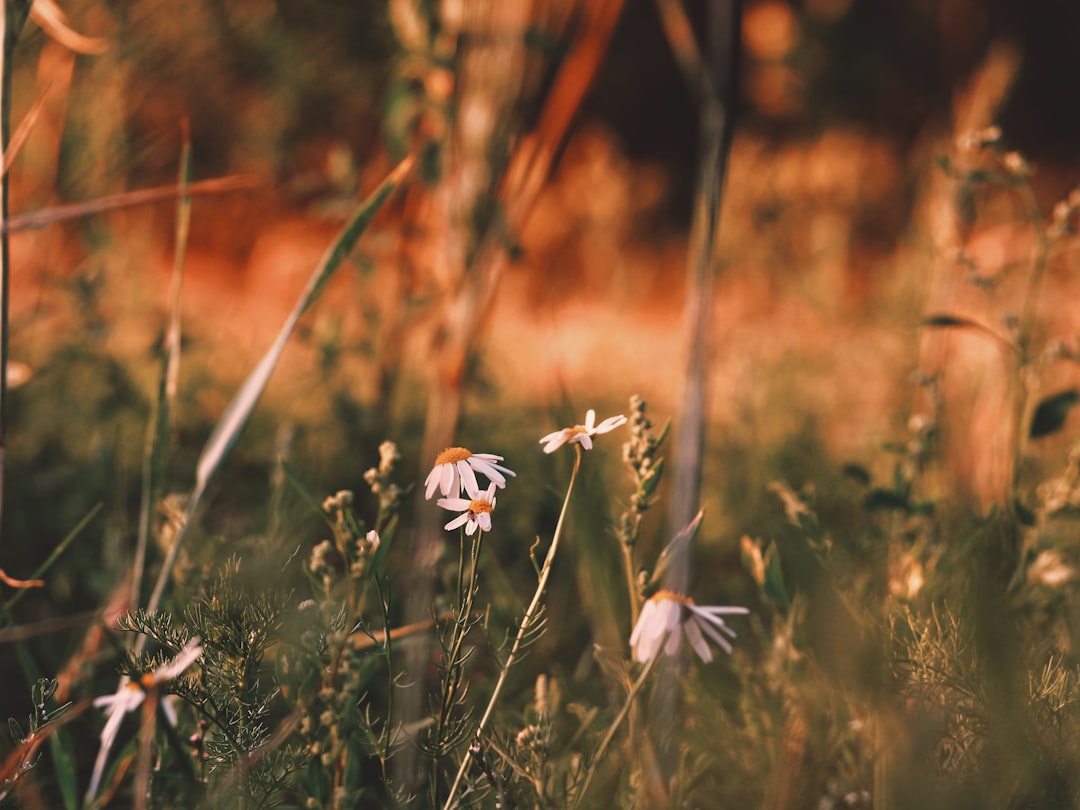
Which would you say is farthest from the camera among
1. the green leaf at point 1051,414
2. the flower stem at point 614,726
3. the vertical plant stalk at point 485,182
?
the green leaf at point 1051,414

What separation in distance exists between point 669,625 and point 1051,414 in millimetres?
371

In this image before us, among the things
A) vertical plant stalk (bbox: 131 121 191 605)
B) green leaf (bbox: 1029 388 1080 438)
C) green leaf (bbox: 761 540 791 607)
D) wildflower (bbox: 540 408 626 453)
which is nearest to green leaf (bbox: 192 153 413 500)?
vertical plant stalk (bbox: 131 121 191 605)

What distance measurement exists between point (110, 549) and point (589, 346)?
1530 mm

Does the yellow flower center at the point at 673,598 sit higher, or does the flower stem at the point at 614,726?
the yellow flower center at the point at 673,598

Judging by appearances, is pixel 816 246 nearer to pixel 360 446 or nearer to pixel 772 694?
pixel 360 446

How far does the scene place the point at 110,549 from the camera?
63 centimetres

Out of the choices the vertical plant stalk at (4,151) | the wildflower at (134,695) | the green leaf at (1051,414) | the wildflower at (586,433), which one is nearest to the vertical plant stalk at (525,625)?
the wildflower at (586,433)

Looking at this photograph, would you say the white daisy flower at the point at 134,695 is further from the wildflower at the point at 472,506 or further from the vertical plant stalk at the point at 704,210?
the vertical plant stalk at the point at 704,210

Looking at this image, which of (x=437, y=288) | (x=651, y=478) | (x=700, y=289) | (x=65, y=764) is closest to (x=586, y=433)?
(x=651, y=478)

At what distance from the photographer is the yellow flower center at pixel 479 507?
1.19 ft

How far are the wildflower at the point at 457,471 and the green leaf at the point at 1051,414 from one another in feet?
1.28

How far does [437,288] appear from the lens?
2.80ft

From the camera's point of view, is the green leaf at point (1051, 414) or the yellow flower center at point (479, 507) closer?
the yellow flower center at point (479, 507)

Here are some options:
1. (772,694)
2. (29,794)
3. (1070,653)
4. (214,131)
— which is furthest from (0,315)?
(214,131)
